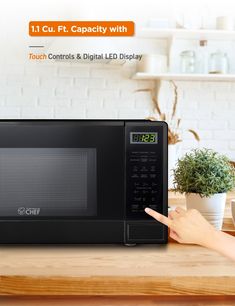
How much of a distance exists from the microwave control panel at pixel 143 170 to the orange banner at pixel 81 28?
2568 mm

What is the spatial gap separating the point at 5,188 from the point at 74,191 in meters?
0.15

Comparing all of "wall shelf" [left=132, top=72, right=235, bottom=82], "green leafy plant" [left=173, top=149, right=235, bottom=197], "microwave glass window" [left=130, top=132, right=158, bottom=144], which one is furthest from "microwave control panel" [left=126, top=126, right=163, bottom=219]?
"wall shelf" [left=132, top=72, right=235, bottom=82]

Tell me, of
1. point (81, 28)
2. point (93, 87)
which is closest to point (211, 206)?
point (93, 87)

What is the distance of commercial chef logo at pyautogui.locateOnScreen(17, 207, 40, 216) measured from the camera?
3.78 ft

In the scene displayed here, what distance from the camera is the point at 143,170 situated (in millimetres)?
1160

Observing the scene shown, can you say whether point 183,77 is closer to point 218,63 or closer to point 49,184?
point 218,63

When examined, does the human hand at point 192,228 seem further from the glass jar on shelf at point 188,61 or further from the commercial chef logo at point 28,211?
the glass jar on shelf at point 188,61

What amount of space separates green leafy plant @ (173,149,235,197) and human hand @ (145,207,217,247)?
1.04ft

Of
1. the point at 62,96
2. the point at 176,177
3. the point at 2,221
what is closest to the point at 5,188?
the point at 2,221

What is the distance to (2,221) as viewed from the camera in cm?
115

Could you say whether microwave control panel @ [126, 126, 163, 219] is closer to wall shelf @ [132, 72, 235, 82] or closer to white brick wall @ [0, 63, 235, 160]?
wall shelf @ [132, 72, 235, 82]

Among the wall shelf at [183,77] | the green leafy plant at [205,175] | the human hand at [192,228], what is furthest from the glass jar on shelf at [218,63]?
the human hand at [192,228]

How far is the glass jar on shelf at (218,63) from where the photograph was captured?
342 cm

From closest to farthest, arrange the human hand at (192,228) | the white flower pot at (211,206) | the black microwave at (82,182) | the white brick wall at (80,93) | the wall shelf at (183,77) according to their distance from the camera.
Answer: the human hand at (192,228)
the black microwave at (82,182)
the white flower pot at (211,206)
the wall shelf at (183,77)
the white brick wall at (80,93)
